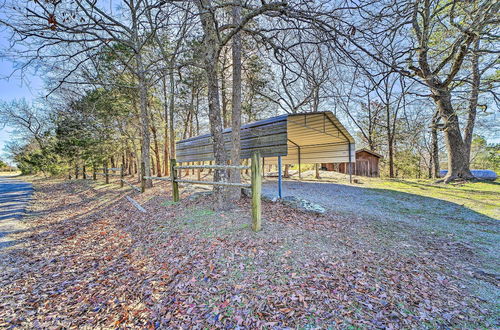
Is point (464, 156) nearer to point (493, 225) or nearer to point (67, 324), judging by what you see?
point (493, 225)

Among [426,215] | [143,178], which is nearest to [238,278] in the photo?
[426,215]

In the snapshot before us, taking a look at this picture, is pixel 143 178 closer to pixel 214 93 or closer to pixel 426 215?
pixel 214 93

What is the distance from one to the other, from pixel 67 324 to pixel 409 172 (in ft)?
82.0

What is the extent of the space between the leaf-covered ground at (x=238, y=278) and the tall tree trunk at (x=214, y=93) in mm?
722

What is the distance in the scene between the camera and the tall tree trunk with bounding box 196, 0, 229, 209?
15.6 feet

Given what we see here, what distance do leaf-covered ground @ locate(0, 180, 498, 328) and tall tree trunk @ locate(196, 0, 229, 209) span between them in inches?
28.4

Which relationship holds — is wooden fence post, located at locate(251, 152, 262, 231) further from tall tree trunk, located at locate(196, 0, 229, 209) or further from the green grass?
the green grass

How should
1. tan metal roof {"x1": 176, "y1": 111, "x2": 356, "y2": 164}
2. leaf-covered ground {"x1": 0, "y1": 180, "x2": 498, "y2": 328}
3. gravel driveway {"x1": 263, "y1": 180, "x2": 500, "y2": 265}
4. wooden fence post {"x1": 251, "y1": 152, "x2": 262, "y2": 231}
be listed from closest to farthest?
1. leaf-covered ground {"x1": 0, "y1": 180, "x2": 498, "y2": 328}
2. wooden fence post {"x1": 251, "y1": 152, "x2": 262, "y2": 231}
3. gravel driveway {"x1": 263, "y1": 180, "x2": 500, "y2": 265}
4. tan metal roof {"x1": 176, "y1": 111, "x2": 356, "y2": 164}

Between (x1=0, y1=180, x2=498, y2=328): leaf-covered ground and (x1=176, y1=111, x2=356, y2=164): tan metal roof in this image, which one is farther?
(x1=176, y1=111, x2=356, y2=164): tan metal roof

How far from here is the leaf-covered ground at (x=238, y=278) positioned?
221 centimetres

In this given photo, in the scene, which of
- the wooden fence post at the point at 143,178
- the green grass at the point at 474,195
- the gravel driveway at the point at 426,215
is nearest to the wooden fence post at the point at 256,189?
the gravel driveway at the point at 426,215

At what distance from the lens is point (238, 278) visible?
276cm

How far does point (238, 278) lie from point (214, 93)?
158 inches

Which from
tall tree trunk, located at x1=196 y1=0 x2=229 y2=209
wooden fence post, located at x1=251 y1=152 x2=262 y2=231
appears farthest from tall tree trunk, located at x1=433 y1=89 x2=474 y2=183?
tall tree trunk, located at x1=196 y1=0 x2=229 y2=209
